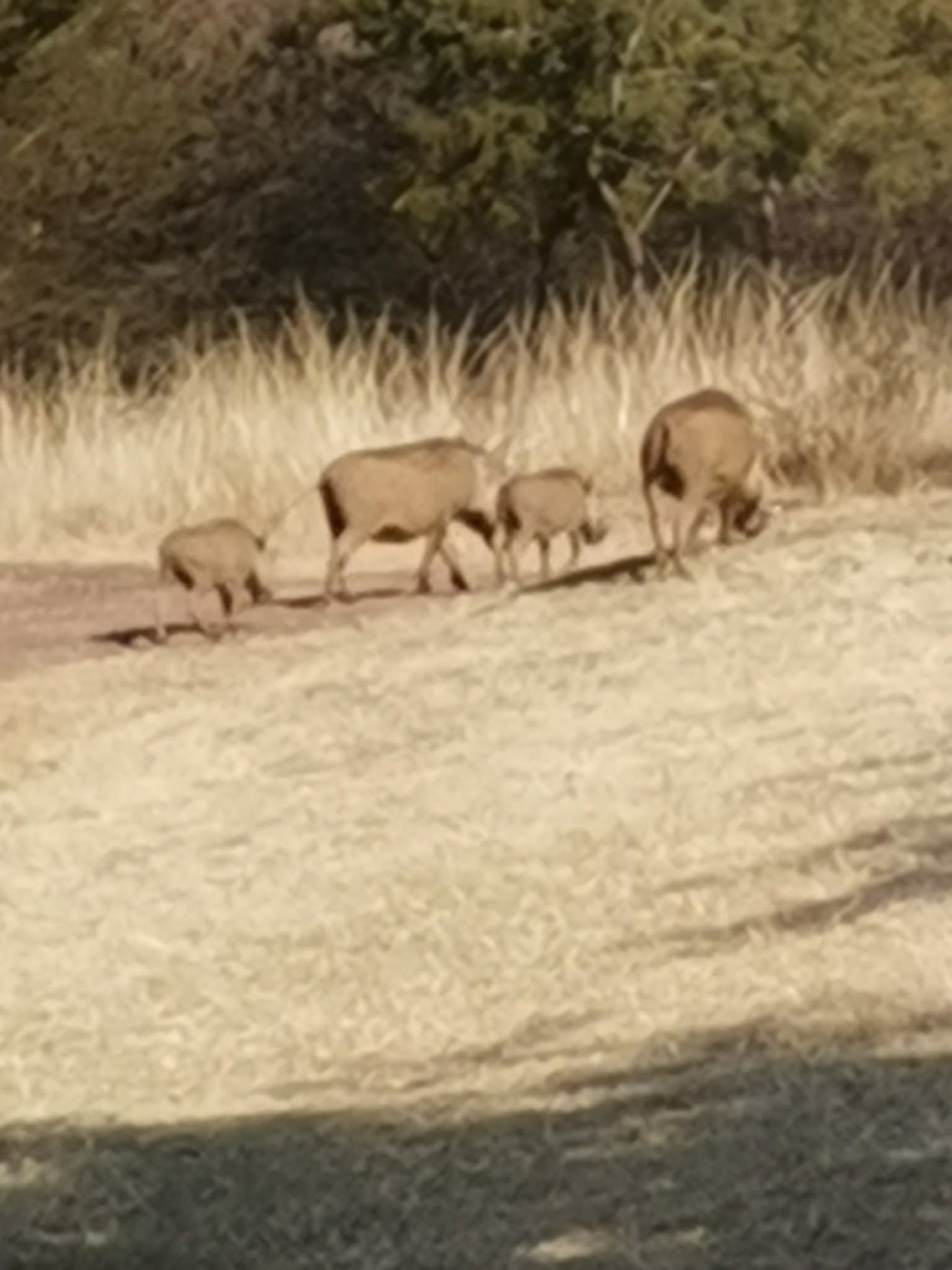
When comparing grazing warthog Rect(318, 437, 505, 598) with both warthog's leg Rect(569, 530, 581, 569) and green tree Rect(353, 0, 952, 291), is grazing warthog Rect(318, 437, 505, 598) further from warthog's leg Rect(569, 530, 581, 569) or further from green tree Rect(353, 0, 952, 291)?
green tree Rect(353, 0, 952, 291)

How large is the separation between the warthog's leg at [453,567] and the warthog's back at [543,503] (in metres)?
0.38

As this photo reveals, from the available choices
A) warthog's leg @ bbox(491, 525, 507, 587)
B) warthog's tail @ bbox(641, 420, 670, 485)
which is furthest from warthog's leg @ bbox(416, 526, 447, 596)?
warthog's tail @ bbox(641, 420, 670, 485)

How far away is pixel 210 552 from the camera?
15273 mm

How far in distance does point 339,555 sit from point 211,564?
43 cm

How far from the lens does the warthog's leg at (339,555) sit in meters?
15.2

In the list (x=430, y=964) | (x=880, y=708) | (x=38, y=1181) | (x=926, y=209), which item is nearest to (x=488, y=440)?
(x=880, y=708)

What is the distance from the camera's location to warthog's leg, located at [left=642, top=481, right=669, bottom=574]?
13.9 metres

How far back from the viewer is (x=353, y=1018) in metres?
9.64

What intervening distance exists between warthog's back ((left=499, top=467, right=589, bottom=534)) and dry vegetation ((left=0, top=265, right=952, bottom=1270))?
15.1 inches

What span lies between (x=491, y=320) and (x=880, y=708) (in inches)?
825

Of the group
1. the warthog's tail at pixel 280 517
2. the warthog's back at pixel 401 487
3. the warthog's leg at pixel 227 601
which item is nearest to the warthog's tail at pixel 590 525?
the warthog's back at pixel 401 487

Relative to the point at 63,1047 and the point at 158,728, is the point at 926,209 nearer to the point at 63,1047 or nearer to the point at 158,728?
the point at 158,728

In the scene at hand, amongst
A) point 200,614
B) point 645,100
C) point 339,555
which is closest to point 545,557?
point 339,555

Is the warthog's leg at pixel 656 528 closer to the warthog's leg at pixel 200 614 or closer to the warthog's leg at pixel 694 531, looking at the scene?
the warthog's leg at pixel 694 531
